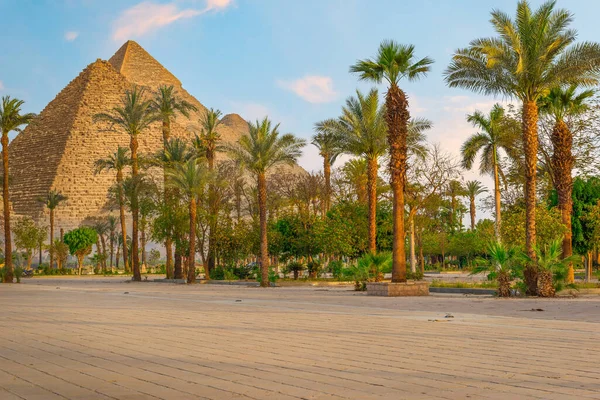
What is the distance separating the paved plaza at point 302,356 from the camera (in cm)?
648

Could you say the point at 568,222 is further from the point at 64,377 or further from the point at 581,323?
the point at 64,377

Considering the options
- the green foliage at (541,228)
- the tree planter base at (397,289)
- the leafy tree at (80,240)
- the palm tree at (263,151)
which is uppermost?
the palm tree at (263,151)

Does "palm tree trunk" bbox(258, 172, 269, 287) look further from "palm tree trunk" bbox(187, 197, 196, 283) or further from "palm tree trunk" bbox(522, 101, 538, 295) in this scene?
"palm tree trunk" bbox(522, 101, 538, 295)

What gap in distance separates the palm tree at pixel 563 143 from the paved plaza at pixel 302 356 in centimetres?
1563

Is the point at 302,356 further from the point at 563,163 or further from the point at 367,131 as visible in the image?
the point at 367,131

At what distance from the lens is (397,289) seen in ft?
81.5

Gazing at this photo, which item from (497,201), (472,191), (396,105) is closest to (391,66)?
(396,105)

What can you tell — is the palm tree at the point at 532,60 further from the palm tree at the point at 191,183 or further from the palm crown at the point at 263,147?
the palm tree at the point at 191,183

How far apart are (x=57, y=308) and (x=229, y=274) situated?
26069mm

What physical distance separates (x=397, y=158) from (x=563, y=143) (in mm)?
7247

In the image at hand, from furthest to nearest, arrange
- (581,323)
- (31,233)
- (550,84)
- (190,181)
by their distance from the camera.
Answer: (31,233) → (190,181) → (550,84) → (581,323)

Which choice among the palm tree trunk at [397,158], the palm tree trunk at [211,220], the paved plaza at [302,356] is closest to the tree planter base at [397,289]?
the palm tree trunk at [397,158]

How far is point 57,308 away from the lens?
18.7 metres

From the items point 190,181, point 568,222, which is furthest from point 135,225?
point 568,222
